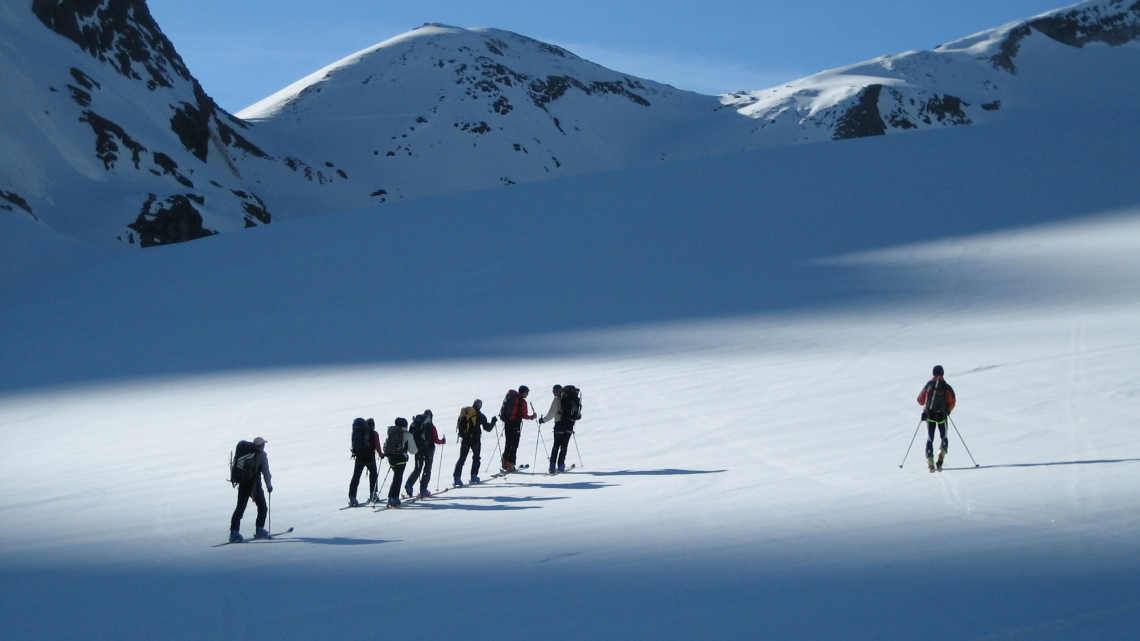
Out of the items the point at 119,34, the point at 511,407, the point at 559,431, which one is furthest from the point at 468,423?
A: the point at 119,34

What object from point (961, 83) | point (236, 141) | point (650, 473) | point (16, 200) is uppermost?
point (961, 83)

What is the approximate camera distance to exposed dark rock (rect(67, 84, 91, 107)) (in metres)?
47.6

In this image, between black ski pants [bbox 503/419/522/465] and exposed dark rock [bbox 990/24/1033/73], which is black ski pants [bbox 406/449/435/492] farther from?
exposed dark rock [bbox 990/24/1033/73]

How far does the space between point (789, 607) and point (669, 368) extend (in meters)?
10.3

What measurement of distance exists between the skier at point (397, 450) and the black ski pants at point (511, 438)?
4.96 feet

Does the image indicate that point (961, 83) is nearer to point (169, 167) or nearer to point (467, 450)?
point (169, 167)

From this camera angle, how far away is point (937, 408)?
8.62 m

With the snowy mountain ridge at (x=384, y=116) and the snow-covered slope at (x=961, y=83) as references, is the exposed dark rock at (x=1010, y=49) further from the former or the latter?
the snowy mountain ridge at (x=384, y=116)

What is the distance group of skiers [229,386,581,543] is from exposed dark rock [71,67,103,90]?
1884 inches

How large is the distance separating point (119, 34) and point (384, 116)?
1234 inches

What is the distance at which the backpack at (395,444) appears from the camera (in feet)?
29.7

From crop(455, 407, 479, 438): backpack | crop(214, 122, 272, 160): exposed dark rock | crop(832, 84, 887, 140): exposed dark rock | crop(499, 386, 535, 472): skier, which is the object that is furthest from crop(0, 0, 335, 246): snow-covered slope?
crop(832, 84, 887, 140): exposed dark rock

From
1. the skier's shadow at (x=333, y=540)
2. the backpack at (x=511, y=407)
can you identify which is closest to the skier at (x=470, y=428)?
the backpack at (x=511, y=407)

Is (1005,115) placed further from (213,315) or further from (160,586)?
(160,586)
